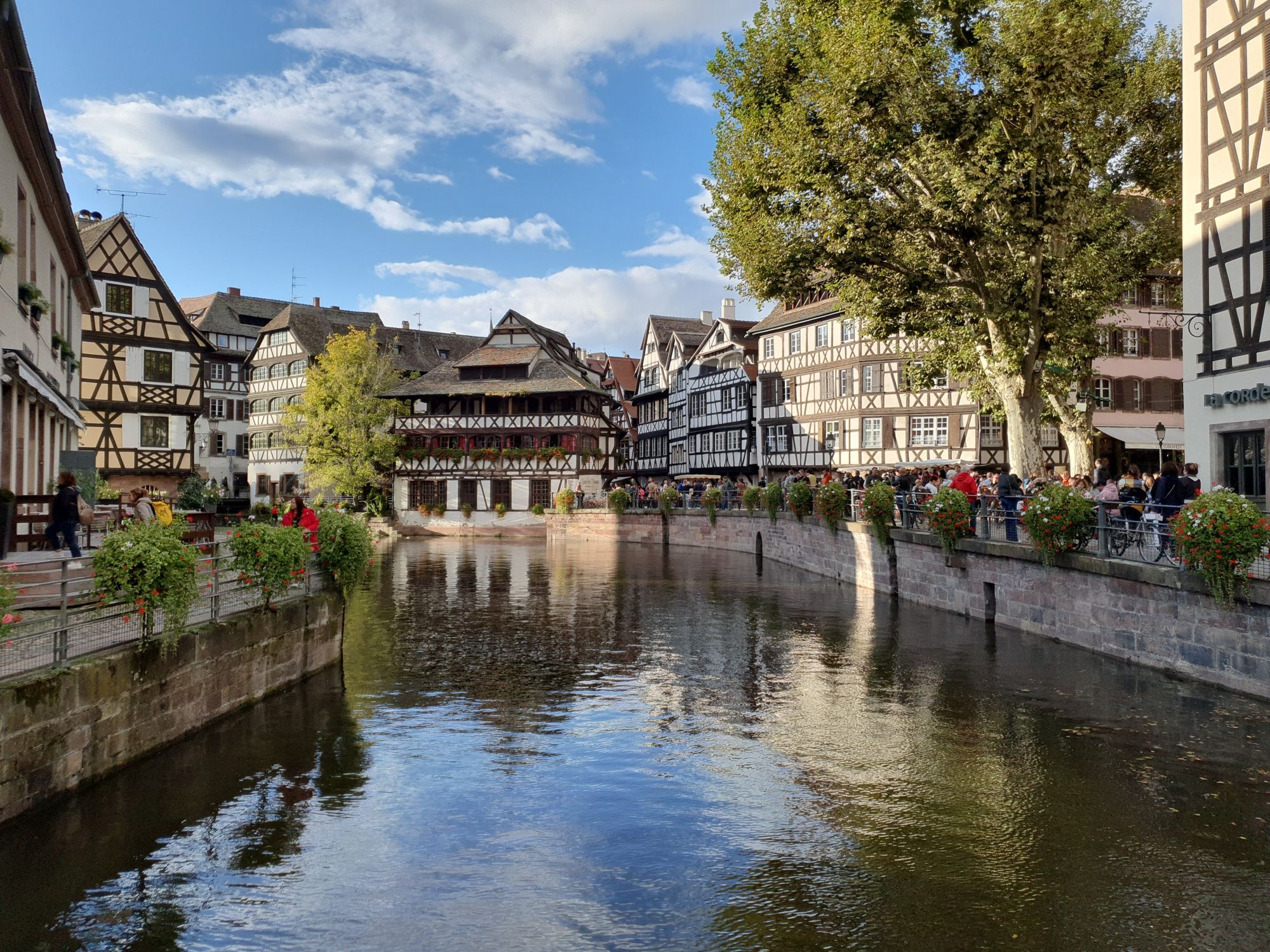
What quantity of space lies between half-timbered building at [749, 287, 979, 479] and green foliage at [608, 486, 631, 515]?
807cm

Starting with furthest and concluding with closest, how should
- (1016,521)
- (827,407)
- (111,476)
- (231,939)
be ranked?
(827,407), (111,476), (1016,521), (231,939)

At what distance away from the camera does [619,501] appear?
55.5 m

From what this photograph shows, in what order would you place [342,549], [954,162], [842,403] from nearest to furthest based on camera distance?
[342,549] → [954,162] → [842,403]

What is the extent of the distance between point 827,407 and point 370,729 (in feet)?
135

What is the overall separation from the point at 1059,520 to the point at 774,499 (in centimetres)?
2241

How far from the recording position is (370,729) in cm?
1288

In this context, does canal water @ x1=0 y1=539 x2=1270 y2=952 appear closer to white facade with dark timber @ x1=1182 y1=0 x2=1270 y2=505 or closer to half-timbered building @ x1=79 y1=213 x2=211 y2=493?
white facade with dark timber @ x1=1182 y1=0 x2=1270 y2=505

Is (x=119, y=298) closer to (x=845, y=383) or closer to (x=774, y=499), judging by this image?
(x=774, y=499)

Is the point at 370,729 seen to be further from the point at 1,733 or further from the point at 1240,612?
the point at 1240,612

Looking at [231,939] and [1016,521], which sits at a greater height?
[1016,521]

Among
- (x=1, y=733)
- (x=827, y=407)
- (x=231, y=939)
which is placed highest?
(x=827, y=407)

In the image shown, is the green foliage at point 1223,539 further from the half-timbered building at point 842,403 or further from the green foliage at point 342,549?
the half-timbered building at point 842,403

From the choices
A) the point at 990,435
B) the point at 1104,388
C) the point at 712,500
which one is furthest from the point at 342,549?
the point at 1104,388

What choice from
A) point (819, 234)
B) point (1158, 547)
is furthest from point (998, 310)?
point (1158, 547)
